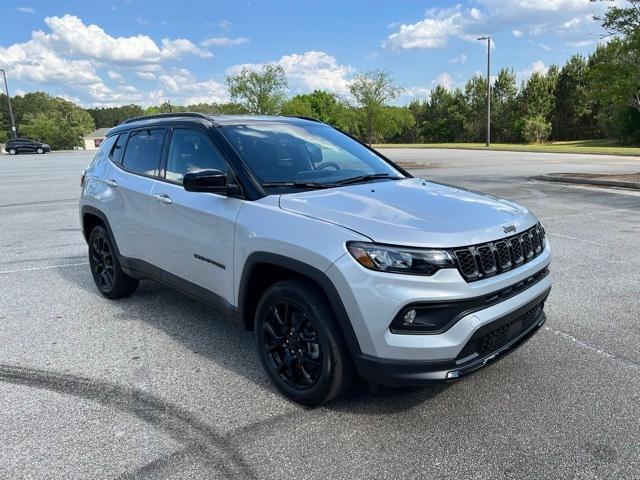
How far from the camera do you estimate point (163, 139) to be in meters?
4.33

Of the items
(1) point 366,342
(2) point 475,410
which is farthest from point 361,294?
(2) point 475,410

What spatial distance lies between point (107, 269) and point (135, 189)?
121 cm

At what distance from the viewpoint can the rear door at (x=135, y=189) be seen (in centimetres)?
435

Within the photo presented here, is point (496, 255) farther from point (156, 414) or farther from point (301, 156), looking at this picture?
point (156, 414)

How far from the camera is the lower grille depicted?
2719 mm

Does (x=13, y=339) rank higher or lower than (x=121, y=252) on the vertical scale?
lower

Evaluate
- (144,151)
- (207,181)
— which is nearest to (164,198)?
(144,151)

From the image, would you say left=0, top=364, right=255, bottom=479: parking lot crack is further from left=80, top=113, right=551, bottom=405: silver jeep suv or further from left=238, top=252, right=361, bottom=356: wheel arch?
left=238, top=252, right=361, bottom=356: wheel arch

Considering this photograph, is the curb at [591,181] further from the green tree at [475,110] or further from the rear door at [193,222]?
the green tree at [475,110]

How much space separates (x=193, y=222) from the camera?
12.2 ft

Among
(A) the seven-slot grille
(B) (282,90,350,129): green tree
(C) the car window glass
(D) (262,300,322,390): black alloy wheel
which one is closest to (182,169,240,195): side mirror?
(C) the car window glass

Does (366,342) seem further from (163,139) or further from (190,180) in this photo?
(163,139)

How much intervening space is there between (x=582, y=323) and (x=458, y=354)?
230 cm

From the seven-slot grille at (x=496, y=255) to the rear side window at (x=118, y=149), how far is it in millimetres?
3663
